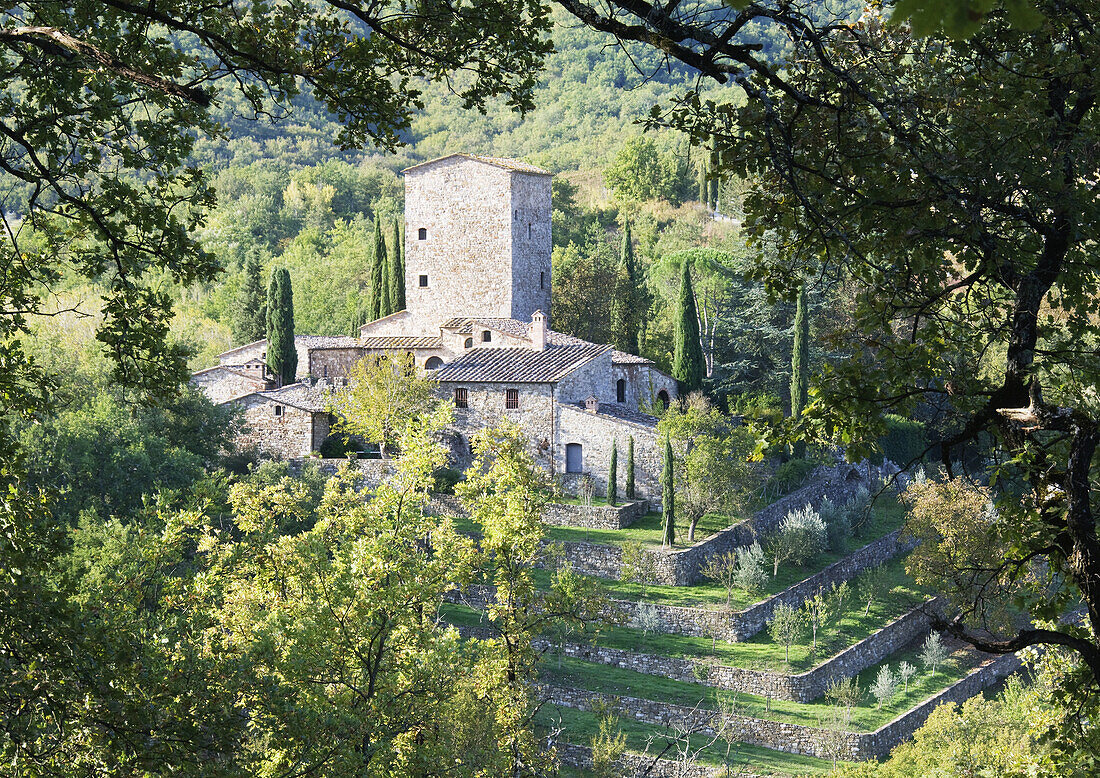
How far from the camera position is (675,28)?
4.54 metres

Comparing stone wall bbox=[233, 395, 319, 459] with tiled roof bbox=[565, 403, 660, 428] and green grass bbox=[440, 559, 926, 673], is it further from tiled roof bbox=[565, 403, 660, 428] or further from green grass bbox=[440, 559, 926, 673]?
green grass bbox=[440, 559, 926, 673]

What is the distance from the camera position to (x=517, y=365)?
3325 centimetres

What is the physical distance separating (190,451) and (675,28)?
26078mm

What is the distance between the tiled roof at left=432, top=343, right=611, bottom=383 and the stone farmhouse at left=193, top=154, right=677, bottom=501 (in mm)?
51

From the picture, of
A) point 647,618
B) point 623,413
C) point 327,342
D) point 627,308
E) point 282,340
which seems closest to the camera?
point 647,618

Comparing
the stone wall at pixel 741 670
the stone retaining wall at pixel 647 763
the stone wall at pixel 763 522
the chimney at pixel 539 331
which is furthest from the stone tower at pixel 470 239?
the stone retaining wall at pixel 647 763

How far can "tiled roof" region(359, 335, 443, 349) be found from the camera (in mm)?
37000

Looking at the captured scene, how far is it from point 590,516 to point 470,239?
44.1 feet

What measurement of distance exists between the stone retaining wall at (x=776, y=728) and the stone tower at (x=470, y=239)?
18.7 m

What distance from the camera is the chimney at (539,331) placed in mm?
34469

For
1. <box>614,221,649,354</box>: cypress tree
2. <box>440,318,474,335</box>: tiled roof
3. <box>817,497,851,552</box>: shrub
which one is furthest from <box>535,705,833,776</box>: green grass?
<box>614,221,649,354</box>: cypress tree

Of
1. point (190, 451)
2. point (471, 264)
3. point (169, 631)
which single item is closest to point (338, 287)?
point (471, 264)

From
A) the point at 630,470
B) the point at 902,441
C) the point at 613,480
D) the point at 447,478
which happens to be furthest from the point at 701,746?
the point at 902,441

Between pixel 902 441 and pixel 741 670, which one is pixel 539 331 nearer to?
pixel 902 441
